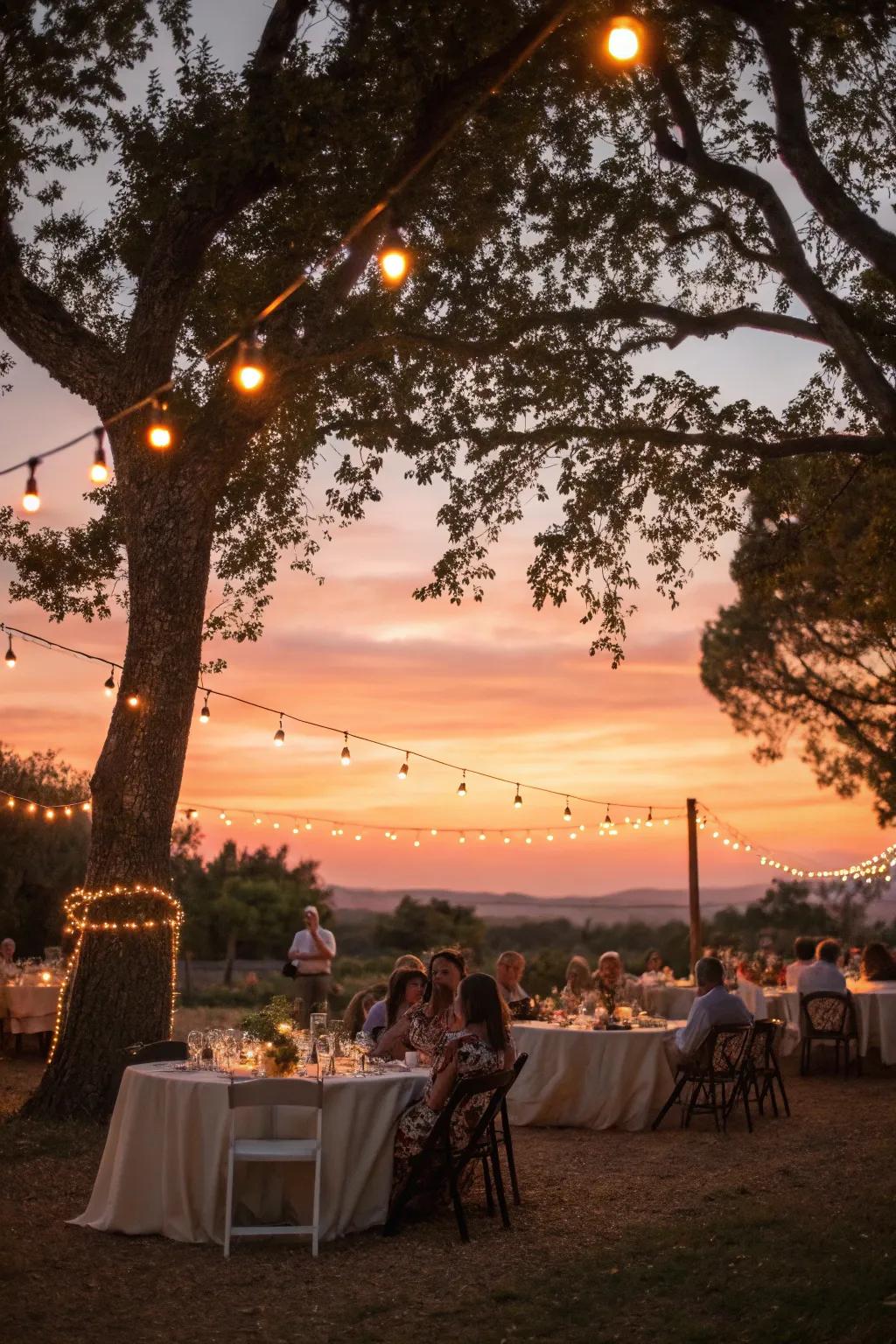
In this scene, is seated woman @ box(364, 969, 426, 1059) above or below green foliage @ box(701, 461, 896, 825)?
below

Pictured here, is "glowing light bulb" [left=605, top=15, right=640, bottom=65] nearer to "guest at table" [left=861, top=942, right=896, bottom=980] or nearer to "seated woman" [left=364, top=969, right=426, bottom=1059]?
Answer: "seated woman" [left=364, top=969, right=426, bottom=1059]

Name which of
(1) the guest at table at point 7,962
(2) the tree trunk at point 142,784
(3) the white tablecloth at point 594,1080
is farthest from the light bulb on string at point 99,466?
(1) the guest at table at point 7,962

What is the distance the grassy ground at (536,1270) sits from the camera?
502 cm

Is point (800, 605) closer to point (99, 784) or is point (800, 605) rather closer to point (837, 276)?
point (837, 276)

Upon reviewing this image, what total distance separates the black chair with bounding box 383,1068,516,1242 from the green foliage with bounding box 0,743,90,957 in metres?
13.6

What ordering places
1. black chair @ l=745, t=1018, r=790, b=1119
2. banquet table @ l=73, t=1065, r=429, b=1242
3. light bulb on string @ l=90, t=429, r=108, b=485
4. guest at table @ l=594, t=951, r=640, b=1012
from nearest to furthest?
banquet table @ l=73, t=1065, r=429, b=1242
light bulb on string @ l=90, t=429, r=108, b=485
black chair @ l=745, t=1018, r=790, b=1119
guest at table @ l=594, t=951, r=640, b=1012

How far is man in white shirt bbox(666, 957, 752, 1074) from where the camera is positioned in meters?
9.50

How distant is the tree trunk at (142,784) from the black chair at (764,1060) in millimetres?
4064

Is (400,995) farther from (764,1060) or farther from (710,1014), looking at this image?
(764,1060)

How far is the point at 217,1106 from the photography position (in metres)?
6.20

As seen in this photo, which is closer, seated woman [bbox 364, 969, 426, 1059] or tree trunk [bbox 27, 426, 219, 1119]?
seated woman [bbox 364, 969, 426, 1059]

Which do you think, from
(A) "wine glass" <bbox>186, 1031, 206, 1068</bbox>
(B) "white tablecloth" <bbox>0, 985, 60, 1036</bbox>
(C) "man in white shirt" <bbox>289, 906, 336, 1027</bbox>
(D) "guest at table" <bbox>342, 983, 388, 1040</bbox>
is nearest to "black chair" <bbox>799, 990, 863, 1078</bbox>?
(C) "man in white shirt" <bbox>289, 906, 336, 1027</bbox>

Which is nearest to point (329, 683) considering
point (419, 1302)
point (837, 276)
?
point (837, 276)

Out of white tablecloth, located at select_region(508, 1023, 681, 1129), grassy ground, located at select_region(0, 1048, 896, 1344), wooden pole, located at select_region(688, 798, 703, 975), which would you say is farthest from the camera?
wooden pole, located at select_region(688, 798, 703, 975)
